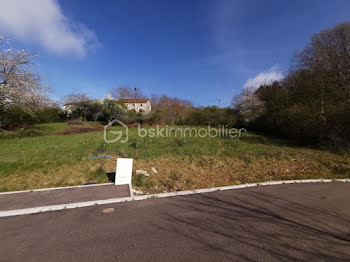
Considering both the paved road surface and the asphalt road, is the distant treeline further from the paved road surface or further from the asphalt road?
the paved road surface

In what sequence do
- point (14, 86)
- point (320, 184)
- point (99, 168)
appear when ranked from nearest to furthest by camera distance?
point (320, 184) < point (99, 168) < point (14, 86)

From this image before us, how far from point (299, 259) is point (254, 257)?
54 cm

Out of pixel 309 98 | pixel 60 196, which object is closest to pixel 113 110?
pixel 60 196

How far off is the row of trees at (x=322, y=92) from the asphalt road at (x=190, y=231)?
28.5 feet

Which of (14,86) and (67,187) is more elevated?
(14,86)

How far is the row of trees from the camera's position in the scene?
8.92m

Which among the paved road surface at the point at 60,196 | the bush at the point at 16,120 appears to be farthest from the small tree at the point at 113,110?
the paved road surface at the point at 60,196

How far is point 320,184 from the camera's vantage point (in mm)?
4164

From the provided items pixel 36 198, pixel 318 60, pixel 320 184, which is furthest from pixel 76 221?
pixel 318 60

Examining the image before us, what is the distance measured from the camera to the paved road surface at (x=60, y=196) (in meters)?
3.12

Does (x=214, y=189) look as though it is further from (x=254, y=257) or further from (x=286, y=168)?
(x=286, y=168)

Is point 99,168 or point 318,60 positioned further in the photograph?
point 318,60

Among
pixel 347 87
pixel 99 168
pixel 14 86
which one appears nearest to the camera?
pixel 99 168

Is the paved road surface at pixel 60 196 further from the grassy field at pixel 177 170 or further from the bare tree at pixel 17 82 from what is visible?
the bare tree at pixel 17 82
